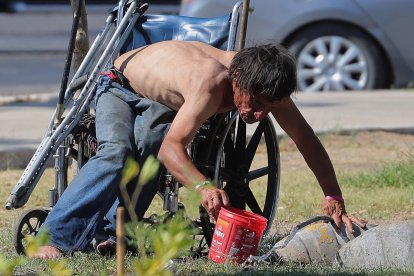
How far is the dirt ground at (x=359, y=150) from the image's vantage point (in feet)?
26.8

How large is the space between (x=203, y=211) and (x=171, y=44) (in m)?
0.82

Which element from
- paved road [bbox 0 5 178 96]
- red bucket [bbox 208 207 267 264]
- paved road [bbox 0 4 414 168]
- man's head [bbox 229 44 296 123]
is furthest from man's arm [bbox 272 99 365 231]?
paved road [bbox 0 5 178 96]

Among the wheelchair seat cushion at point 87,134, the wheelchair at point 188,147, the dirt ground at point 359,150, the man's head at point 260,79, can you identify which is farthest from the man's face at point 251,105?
the dirt ground at point 359,150

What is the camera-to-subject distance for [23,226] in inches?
207

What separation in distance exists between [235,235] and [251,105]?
0.56 meters

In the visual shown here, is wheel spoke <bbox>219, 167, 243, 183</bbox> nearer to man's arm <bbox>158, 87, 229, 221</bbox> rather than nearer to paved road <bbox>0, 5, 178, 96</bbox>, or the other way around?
man's arm <bbox>158, 87, 229, 221</bbox>

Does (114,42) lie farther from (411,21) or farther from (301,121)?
(411,21)

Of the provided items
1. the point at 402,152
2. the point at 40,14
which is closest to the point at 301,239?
the point at 402,152

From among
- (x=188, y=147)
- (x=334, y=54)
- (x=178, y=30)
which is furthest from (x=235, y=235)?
(x=334, y=54)

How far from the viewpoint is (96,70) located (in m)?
5.34

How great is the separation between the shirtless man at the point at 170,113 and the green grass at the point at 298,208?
246 millimetres

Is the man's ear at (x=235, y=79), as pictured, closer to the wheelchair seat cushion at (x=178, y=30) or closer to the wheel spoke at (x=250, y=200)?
the wheel spoke at (x=250, y=200)

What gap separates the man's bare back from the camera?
4766mm

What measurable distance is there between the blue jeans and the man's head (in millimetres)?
480
